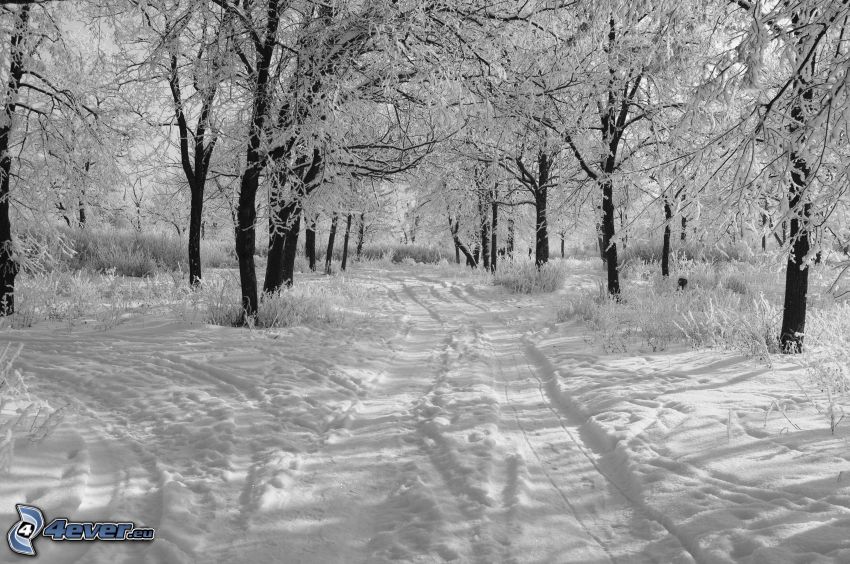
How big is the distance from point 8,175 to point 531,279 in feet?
39.4

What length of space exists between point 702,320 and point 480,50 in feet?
17.5

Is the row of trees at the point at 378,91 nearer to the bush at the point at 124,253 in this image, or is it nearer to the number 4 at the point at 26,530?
the number 4 at the point at 26,530

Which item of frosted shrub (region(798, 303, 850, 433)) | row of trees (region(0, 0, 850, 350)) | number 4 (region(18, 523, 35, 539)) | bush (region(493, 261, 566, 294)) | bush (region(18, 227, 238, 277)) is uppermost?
row of trees (region(0, 0, 850, 350))

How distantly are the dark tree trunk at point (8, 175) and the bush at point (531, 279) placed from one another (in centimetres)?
1122

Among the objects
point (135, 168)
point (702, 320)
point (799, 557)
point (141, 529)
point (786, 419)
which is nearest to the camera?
point (799, 557)

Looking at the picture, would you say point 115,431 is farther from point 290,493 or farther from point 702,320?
point 702,320

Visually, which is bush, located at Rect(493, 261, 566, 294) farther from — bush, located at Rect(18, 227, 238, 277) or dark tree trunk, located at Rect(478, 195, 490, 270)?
bush, located at Rect(18, 227, 238, 277)

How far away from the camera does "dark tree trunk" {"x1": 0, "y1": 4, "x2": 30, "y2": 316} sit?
779 centimetres

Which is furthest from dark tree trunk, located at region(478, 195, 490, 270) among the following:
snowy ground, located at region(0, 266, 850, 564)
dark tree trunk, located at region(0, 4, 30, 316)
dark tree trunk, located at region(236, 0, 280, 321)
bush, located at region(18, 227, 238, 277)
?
snowy ground, located at region(0, 266, 850, 564)

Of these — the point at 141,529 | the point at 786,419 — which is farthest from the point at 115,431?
the point at 786,419

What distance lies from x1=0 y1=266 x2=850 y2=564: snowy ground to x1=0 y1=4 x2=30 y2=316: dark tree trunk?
9.53 ft

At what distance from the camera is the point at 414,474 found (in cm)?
347

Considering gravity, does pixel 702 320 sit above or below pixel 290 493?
above

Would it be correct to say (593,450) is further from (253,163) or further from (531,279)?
(531,279)
